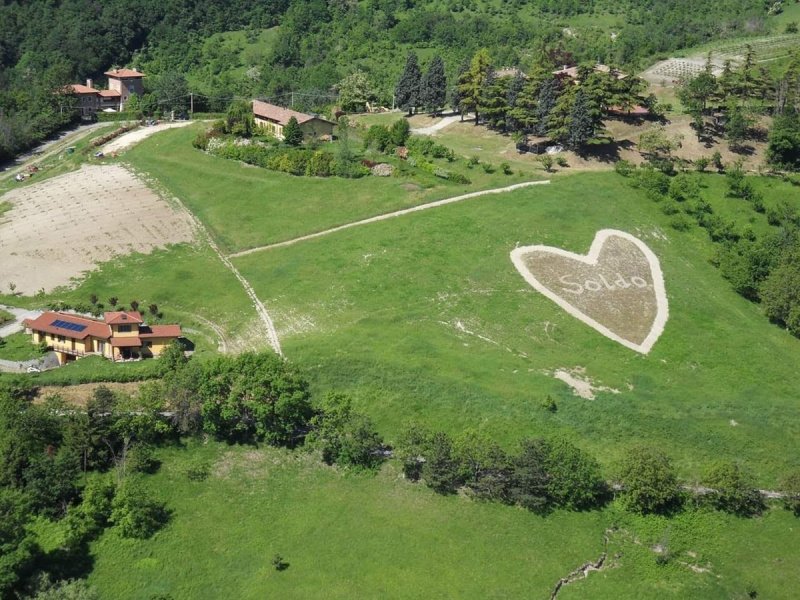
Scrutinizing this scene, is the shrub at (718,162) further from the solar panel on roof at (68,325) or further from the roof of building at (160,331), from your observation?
the solar panel on roof at (68,325)

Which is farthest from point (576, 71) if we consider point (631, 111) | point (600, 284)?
point (600, 284)

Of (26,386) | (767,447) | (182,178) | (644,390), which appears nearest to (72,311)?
(26,386)

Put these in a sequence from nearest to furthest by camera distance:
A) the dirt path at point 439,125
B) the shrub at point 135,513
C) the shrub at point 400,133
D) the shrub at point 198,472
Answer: the shrub at point 135,513 → the shrub at point 198,472 → the shrub at point 400,133 → the dirt path at point 439,125

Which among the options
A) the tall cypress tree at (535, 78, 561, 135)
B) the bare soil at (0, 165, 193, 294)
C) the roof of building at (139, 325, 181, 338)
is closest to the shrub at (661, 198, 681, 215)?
the tall cypress tree at (535, 78, 561, 135)

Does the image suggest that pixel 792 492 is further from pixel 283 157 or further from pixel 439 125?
pixel 439 125

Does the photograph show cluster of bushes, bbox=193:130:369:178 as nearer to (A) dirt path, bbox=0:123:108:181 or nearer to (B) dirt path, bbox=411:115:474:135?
(B) dirt path, bbox=411:115:474:135

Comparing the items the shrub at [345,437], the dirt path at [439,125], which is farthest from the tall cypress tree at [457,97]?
the shrub at [345,437]
